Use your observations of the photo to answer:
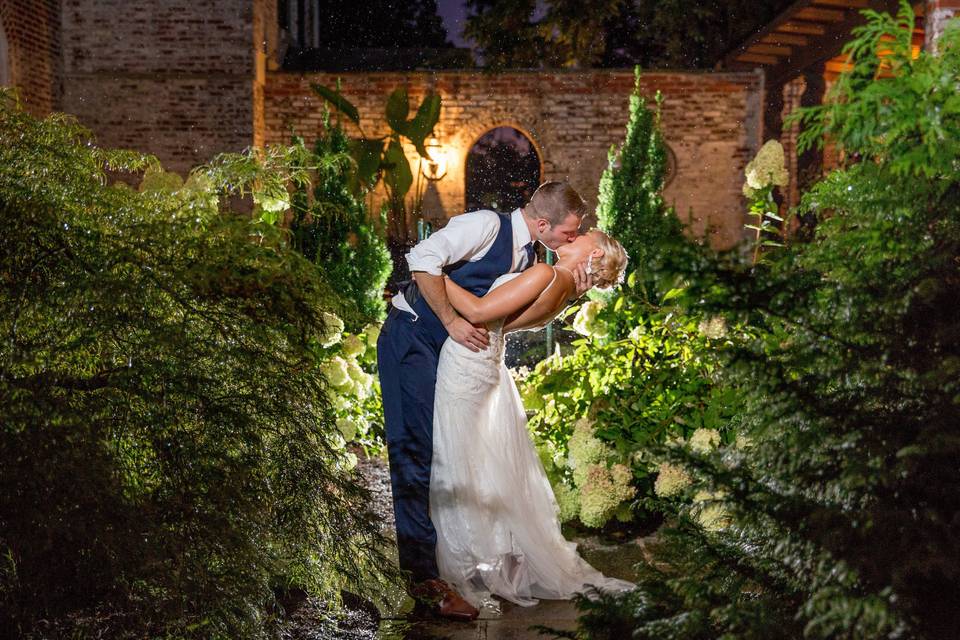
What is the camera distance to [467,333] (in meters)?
3.63

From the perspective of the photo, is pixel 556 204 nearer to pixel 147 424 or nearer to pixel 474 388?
pixel 474 388

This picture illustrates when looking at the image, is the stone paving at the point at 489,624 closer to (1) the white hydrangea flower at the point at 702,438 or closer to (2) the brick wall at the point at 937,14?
(1) the white hydrangea flower at the point at 702,438

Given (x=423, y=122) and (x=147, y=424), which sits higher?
(x=423, y=122)

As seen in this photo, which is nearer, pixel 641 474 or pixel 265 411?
pixel 265 411

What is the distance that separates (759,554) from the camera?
163 cm

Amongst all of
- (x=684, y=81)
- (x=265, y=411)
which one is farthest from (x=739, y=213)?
(x=265, y=411)

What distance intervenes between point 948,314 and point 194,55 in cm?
1518

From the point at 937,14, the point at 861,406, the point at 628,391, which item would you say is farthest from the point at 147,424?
the point at 937,14

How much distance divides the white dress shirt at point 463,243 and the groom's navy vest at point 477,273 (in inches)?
0.8

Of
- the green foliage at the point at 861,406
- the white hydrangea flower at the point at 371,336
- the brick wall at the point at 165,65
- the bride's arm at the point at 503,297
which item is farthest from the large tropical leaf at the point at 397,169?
the green foliage at the point at 861,406

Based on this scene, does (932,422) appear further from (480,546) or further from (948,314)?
(480,546)

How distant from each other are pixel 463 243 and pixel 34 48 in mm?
13264

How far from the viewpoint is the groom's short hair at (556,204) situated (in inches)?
141

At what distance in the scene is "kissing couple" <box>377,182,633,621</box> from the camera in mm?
3590
